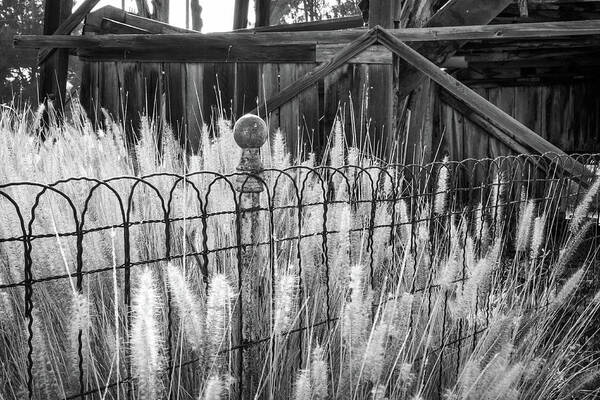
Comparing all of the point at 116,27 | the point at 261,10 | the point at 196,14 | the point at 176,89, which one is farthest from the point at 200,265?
the point at 196,14

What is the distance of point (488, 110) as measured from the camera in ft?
16.2

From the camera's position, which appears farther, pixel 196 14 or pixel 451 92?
pixel 196 14

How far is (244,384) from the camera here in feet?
7.84

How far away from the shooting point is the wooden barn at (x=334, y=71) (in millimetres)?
5117

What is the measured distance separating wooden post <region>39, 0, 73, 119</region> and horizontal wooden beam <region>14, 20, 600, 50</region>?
31cm

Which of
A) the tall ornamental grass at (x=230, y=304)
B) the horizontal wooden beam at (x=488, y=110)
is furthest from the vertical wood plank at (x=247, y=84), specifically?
the tall ornamental grass at (x=230, y=304)

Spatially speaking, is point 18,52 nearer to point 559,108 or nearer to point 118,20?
point 118,20

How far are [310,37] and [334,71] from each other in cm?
37

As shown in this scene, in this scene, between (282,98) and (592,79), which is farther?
(592,79)

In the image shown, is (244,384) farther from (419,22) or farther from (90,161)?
(419,22)

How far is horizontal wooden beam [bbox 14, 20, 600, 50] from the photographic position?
16.6 ft

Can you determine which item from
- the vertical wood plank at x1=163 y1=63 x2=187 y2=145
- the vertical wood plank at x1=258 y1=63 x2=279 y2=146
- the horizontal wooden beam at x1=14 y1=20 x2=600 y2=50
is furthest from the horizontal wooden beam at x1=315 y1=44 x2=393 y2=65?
the vertical wood plank at x1=163 y1=63 x2=187 y2=145

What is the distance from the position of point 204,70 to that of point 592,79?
6406 millimetres

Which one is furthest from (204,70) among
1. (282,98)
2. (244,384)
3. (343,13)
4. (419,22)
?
(343,13)
